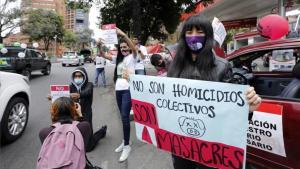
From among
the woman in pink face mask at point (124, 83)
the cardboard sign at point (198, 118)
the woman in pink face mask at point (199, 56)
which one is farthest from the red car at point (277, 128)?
the woman in pink face mask at point (124, 83)

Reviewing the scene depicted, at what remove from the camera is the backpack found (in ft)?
8.57

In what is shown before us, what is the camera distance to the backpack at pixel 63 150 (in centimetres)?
261

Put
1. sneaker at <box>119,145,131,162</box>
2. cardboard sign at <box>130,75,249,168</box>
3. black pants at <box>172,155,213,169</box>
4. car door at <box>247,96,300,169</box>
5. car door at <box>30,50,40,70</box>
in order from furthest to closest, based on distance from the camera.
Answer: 1. car door at <box>30,50,40,70</box>
2. sneaker at <box>119,145,131,162</box>
3. car door at <box>247,96,300,169</box>
4. black pants at <box>172,155,213,169</box>
5. cardboard sign at <box>130,75,249,168</box>

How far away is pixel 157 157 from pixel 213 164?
A: 8.38 feet

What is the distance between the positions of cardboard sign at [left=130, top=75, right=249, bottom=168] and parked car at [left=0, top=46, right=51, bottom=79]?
1382cm

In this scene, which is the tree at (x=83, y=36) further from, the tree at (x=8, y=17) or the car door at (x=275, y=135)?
the car door at (x=275, y=135)

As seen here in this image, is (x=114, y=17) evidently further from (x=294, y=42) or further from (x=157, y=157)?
(x=294, y=42)

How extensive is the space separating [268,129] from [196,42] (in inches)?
48.6

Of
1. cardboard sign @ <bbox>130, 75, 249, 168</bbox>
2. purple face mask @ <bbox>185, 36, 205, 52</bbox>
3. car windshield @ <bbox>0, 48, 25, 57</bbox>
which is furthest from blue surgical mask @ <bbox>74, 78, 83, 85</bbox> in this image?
car windshield @ <bbox>0, 48, 25, 57</bbox>

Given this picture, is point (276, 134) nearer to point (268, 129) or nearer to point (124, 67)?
point (268, 129)

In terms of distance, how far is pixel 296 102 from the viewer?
9.66 ft

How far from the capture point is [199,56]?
241cm

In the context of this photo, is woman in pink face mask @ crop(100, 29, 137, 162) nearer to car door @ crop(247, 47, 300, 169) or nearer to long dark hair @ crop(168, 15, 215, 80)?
car door @ crop(247, 47, 300, 169)

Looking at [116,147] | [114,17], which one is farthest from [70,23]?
[116,147]
